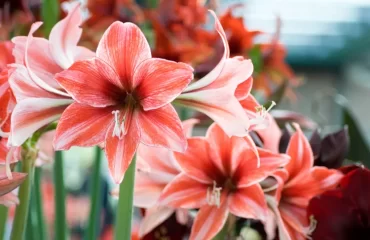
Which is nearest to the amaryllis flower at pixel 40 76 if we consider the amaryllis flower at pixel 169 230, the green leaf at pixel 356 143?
the amaryllis flower at pixel 169 230

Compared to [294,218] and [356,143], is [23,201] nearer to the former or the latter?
[294,218]

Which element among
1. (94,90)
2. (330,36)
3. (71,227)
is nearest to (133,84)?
(94,90)

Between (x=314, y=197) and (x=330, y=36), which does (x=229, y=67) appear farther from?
(x=330, y=36)

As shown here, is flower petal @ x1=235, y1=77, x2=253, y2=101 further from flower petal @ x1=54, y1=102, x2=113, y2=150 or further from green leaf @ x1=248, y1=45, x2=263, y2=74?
green leaf @ x1=248, y1=45, x2=263, y2=74

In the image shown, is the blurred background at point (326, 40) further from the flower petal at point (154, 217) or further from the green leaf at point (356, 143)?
the flower petal at point (154, 217)

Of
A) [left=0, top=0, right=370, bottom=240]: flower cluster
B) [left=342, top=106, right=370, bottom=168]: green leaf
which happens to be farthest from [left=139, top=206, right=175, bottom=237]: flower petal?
[left=342, top=106, right=370, bottom=168]: green leaf

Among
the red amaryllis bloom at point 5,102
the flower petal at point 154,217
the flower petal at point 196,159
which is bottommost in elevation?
the flower petal at point 154,217
